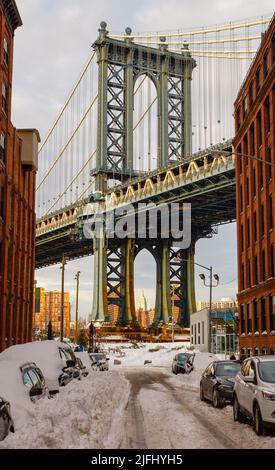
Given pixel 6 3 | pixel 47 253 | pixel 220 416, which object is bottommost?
pixel 220 416

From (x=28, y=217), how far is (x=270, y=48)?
22207mm

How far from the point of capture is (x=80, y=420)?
13047mm

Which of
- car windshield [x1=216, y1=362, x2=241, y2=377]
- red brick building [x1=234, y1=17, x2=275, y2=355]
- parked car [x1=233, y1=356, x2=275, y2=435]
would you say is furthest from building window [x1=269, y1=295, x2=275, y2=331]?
parked car [x1=233, y1=356, x2=275, y2=435]

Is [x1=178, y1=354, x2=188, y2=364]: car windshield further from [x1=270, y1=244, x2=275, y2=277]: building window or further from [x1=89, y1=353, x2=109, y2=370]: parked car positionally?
[x1=270, y1=244, x2=275, y2=277]: building window

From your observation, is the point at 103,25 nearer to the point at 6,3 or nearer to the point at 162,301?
the point at 162,301

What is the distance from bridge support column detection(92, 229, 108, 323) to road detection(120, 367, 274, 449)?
74956 millimetres

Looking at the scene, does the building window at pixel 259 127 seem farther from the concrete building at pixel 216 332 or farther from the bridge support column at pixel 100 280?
the bridge support column at pixel 100 280

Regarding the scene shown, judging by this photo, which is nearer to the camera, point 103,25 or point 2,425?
point 2,425

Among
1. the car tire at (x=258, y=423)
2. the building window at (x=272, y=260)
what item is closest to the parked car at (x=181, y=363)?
the building window at (x=272, y=260)

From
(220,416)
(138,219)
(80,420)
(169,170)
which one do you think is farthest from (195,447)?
(138,219)

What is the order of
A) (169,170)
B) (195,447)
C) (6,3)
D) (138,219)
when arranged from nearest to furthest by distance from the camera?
(195,447)
(6,3)
(169,170)
(138,219)

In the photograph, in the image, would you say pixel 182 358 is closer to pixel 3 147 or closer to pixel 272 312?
pixel 272 312

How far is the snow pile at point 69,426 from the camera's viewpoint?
35.0ft

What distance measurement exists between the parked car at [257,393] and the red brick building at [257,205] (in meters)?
26.9
